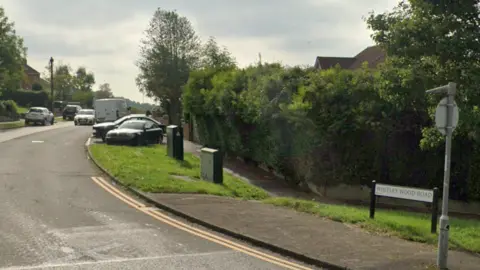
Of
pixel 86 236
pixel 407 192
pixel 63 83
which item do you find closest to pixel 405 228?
pixel 407 192

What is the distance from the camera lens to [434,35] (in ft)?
29.7

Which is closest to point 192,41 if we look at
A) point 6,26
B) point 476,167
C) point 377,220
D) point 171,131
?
point 6,26

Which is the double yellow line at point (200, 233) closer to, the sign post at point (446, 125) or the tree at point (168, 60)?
the sign post at point (446, 125)

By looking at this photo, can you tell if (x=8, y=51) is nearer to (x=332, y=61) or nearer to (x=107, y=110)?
(x=107, y=110)

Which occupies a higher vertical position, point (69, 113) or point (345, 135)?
point (345, 135)

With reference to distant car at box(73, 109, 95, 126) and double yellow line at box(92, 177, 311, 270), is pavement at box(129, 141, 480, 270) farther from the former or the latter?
distant car at box(73, 109, 95, 126)

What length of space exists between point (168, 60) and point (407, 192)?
4290 centimetres

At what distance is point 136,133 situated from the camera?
25328 mm

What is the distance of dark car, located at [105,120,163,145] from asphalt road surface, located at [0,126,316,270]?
1055 centimetres

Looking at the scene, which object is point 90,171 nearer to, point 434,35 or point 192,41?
point 434,35

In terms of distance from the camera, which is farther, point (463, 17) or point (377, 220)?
point (377, 220)

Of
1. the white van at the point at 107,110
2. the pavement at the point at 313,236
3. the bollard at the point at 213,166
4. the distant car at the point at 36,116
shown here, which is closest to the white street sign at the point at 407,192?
the pavement at the point at 313,236

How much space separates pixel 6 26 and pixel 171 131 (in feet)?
125

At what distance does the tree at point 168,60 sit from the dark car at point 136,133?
2177 cm
